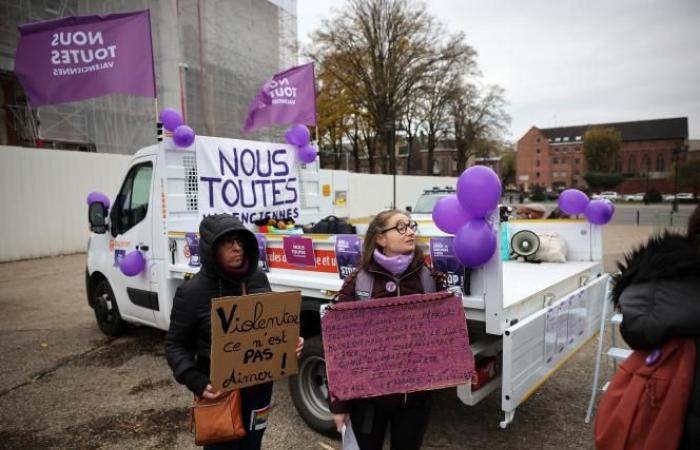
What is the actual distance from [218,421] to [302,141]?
4.22m

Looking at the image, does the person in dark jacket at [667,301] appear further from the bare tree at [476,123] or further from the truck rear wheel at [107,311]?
the bare tree at [476,123]

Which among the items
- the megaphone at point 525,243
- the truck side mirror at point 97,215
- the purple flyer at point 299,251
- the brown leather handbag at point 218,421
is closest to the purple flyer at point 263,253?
the purple flyer at point 299,251

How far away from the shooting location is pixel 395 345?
199 centimetres

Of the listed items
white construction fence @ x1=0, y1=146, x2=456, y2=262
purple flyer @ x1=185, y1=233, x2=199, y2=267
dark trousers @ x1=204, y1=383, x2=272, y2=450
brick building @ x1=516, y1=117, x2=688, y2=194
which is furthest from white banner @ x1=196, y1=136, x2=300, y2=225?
brick building @ x1=516, y1=117, x2=688, y2=194

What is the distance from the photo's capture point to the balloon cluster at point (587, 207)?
433 centimetres

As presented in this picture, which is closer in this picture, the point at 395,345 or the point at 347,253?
the point at 395,345

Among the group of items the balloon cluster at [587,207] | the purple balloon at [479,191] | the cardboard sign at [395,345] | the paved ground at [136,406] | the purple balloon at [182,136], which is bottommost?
the paved ground at [136,406]

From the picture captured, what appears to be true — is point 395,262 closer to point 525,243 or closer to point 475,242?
point 475,242

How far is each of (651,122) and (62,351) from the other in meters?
112

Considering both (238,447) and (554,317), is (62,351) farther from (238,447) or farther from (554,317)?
(554,317)

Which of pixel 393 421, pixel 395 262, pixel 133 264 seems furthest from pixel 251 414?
pixel 133 264

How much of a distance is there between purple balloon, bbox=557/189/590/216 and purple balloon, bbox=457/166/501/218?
106 inches

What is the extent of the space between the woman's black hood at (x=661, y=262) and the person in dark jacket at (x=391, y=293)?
91 cm

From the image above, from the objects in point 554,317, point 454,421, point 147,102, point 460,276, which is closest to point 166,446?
point 454,421
